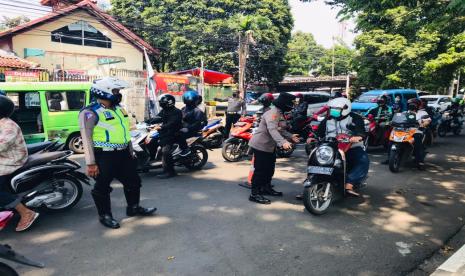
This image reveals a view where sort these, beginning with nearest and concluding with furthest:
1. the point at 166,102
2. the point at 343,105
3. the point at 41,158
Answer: the point at 41,158 < the point at 343,105 < the point at 166,102

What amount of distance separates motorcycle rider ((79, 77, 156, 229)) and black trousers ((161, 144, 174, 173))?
2.17 m

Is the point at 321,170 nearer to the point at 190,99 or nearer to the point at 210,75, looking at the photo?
the point at 190,99

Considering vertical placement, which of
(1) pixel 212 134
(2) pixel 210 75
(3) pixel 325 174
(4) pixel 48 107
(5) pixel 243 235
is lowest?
(5) pixel 243 235

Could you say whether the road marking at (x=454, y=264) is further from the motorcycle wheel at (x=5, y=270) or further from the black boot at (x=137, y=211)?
the motorcycle wheel at (x=5, y=270)

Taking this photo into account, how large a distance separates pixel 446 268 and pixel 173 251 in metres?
2.44

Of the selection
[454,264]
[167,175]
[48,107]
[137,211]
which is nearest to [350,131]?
[454,264]

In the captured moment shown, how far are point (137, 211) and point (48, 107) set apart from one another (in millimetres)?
4876

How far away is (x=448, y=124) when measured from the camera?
12891mm

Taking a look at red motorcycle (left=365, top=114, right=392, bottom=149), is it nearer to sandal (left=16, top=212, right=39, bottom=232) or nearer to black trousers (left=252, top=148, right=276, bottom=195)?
black trousers (left=252, top=148, right=276, bottom=195)

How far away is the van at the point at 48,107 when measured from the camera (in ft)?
25.6

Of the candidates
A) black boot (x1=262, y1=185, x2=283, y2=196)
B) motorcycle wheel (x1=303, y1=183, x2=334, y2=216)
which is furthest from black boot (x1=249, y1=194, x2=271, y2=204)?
motorcycle wheel (x1=303, y1=183, x2=334, y2=216)

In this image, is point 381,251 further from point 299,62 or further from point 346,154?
point 299,62

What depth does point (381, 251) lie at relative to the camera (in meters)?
3.66

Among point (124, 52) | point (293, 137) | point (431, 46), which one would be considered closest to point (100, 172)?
point (293, 137)
